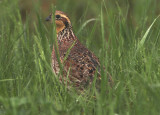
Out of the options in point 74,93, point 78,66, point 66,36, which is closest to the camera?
point 74,93

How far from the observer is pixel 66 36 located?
534 cm

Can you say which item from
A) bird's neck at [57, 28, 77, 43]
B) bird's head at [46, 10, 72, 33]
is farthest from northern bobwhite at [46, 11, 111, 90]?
bird's head at [46, 10, 72, 33]

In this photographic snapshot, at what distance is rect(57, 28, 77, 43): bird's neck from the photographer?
5.33 m

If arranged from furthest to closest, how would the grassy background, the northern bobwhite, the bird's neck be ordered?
the bird's neck
the northern bobwhite
the grassy background

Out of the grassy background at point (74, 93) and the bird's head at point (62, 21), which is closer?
the grassy background at point (74, 93)

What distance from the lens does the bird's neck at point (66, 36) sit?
5332 mm

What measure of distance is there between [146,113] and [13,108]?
1.08m

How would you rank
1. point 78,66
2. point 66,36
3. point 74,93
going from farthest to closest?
1. point 66,36
2. point 78,66
3. point 74,93

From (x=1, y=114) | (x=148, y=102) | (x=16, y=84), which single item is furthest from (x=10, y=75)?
(x=148, y=102)

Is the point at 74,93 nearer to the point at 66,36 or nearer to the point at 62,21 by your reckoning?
the point at 66,36

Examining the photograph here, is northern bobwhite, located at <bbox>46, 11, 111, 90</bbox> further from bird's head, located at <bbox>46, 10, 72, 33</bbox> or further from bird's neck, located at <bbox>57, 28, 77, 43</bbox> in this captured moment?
bird's head, located at <bbox>46, 10, 72, 33</bbox>

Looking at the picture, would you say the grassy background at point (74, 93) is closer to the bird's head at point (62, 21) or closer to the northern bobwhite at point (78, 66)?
the northern bobwhite at point (78, 66)

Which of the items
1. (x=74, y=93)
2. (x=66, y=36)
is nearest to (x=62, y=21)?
(x=66, y=36)

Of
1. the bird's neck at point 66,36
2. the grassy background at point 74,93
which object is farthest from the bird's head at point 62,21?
the grassy background at point 74,93
